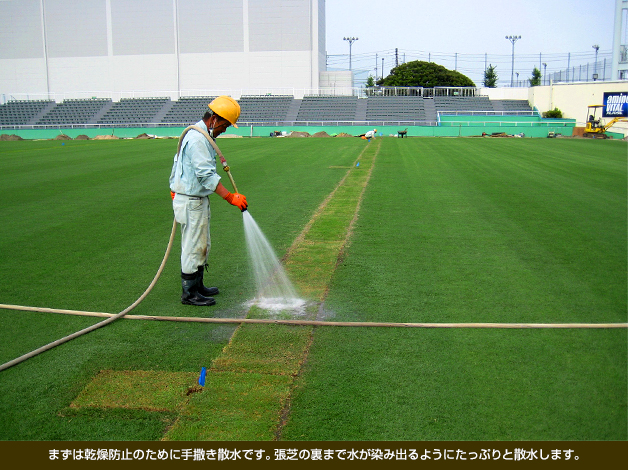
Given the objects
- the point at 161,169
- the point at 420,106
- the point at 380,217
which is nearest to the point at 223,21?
the point at 420,106

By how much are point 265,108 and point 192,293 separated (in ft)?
167

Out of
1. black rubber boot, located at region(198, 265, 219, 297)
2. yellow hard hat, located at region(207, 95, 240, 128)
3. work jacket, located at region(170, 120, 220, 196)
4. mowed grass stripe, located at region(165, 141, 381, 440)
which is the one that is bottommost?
mowed grass stripe, located at region(165, 141, 381, 440)

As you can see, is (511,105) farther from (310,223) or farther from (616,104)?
(310,223)

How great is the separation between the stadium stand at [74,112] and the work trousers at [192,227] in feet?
175

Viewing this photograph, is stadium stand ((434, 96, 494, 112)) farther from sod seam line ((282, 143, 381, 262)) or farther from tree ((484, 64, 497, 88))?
sod seam line ((282, 143, 381, 262))

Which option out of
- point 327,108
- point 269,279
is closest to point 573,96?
point 327,108

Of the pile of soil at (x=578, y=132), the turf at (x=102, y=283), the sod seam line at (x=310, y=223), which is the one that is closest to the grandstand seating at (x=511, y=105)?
the pile of soil at (x=578, y=132)

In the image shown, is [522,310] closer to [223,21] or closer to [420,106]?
[420,106]

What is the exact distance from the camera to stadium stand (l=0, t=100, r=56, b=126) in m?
53.8

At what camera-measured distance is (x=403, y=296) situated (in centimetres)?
525

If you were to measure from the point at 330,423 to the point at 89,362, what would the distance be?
1.95 metres

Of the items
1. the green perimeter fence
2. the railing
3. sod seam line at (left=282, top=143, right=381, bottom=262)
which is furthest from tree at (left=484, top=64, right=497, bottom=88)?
sod seam line at (left=282, top=143, right=381, bottom=262)

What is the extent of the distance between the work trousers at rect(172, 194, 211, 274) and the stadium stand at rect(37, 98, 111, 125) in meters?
53.3

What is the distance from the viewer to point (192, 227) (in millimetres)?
4992
